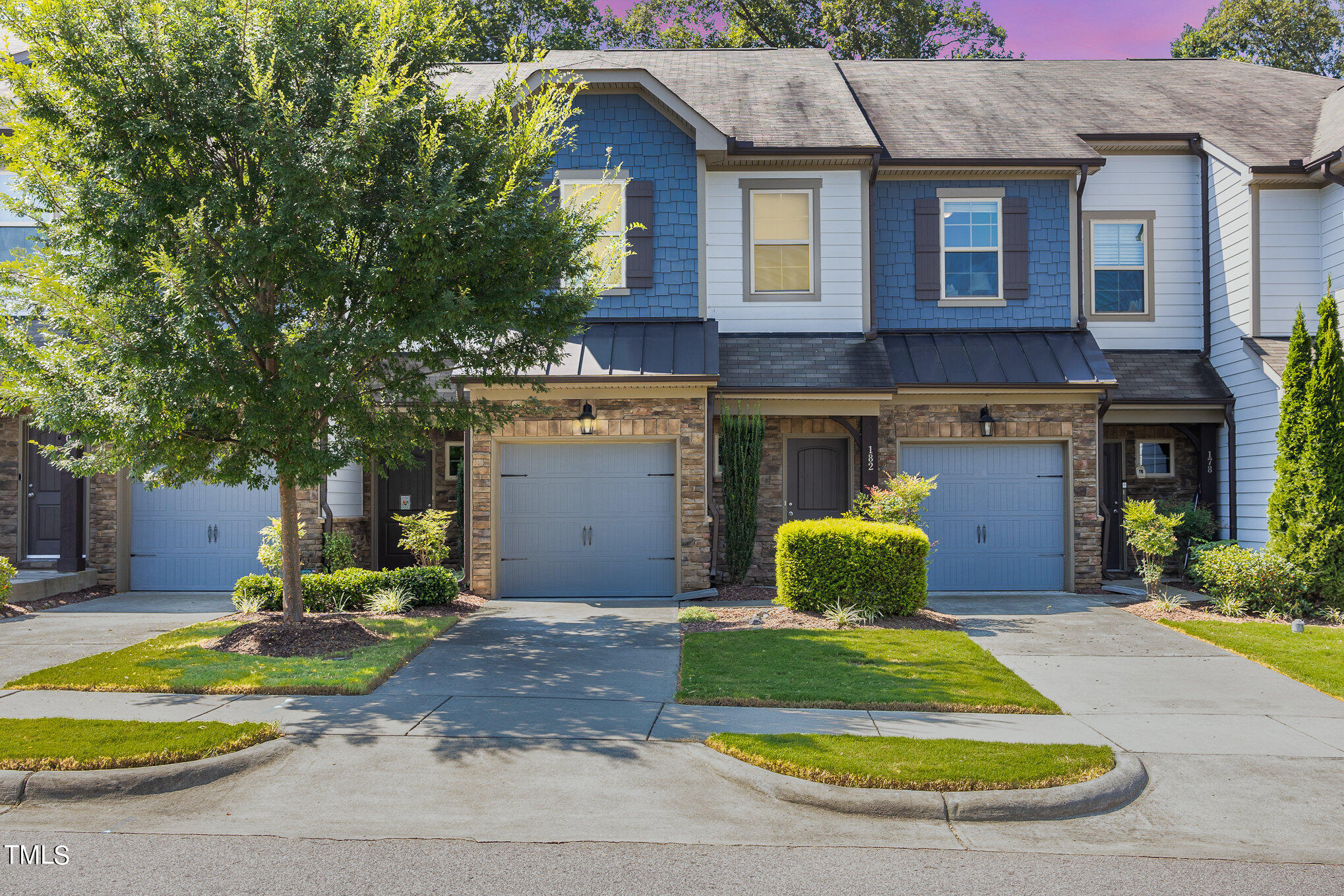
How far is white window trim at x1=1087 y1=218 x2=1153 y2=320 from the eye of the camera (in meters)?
14.6

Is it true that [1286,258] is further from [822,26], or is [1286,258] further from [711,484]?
[822,26]

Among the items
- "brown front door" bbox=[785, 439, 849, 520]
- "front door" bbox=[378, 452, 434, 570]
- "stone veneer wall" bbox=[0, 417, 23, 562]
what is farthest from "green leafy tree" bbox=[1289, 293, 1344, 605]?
"stone veneer wall" bbox=[0, 417, 23, 562]

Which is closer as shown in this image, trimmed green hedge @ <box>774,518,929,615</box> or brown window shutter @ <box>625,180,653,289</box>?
trimmed green hedge @ <box>774,518,929,615</box>

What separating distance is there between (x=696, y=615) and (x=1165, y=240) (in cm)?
1038

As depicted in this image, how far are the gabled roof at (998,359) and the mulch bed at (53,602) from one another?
1150 cm

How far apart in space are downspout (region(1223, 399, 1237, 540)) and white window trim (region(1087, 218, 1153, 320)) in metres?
1.94

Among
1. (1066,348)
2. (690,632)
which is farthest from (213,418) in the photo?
(1066,348)

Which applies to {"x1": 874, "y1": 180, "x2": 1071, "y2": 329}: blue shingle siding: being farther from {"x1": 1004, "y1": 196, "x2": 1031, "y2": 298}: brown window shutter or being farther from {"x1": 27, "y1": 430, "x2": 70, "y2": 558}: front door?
{"x1": 27, "y1": 430, "x2": 70, "y2": 558}: front door

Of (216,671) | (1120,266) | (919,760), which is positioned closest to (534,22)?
(1120,266)

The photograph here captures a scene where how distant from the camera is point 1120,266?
48.1 ft

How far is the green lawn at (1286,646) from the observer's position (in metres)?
8.11

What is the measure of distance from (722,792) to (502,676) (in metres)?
3.05

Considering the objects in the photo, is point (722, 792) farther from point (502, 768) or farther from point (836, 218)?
point (836, 218)

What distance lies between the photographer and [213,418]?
8305 millimetres
